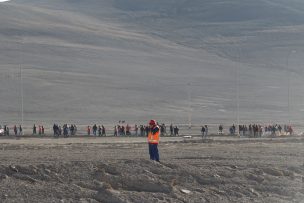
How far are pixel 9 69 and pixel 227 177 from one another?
387ft

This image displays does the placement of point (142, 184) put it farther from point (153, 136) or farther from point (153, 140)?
point (153, 136)

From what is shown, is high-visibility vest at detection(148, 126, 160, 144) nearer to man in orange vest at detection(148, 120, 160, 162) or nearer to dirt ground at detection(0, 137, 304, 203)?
man in orange vest at detection(148, 120, 160, 162)

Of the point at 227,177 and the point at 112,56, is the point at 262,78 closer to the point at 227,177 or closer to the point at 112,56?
the point at 112,56

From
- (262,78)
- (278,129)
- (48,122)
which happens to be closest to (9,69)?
(48,122)

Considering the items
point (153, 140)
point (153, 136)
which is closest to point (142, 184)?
point (153, 140)

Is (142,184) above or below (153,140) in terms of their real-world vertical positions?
below

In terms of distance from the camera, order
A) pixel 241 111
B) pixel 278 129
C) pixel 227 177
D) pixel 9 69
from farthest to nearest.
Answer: pixel 9 69, pixel 241 111, pixel 278 129, pixel 227 177

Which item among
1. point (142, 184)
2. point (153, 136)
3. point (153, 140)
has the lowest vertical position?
point (142, 184)

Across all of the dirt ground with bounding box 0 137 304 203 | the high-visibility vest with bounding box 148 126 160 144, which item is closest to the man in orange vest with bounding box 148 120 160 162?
the high-visibility vest with bounding box 148 126 160 144

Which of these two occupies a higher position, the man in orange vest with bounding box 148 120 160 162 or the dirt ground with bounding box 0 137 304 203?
the man in orange vest with bounding box 148 120 160 162

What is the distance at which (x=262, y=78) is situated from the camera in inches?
5861

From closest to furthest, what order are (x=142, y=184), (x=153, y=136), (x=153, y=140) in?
(x=142, y=184), (x=153, y=140), (x=153, y=136)

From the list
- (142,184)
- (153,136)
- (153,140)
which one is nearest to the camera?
(142,184)

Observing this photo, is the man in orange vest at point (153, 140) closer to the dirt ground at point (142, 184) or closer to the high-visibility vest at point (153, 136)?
the high-visibility vest at point (153, 136)
